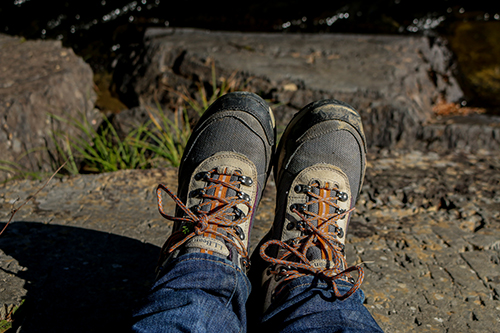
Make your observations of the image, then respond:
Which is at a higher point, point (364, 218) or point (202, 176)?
point (202, 176)

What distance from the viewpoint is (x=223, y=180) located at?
4.88 ft

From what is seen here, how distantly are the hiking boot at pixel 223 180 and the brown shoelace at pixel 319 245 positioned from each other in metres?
0.14

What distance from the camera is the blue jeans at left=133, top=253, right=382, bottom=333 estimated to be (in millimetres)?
1031

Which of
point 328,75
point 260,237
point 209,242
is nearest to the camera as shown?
point 209,242

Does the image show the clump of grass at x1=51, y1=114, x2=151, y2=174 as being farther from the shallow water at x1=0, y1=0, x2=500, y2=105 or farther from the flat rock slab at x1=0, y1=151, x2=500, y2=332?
the shallow water at x1=0, y1=0, x2=500, y2=105

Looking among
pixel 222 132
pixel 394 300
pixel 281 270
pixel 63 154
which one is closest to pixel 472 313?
pixel 394 300

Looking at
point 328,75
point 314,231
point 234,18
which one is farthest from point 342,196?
point 234,18

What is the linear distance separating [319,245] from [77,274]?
2.94 feet

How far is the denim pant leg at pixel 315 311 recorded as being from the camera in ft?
3.49

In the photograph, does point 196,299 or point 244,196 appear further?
point 244,196

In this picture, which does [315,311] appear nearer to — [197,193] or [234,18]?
[197,193]

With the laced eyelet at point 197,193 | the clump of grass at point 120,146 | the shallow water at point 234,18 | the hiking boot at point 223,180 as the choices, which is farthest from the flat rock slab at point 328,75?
the laced eyelet at point 197,193

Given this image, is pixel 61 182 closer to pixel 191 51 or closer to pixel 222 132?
pixel 222 132

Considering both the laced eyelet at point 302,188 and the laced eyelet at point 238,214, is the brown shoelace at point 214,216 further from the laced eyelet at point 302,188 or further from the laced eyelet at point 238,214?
the laced eyelet at point 302,188
